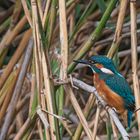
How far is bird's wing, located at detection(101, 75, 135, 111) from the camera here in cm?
204

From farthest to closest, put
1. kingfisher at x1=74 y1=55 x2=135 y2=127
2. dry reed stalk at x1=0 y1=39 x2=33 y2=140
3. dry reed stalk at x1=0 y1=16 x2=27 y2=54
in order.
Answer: dry reed stalk at x1=0 y1=16 x2=27 y2=54
dry reed stalk at x1=0 y1=39 x2=33 y2=140
kingfisher at x1=74 y1=55 x2=135 y2=127

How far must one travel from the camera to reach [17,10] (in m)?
2.72

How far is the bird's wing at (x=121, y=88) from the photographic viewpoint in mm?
2043

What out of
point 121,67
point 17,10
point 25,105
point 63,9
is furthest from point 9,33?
point 63,9

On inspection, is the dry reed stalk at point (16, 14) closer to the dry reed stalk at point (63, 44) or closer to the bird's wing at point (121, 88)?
the bird's wing at point (121, 88)

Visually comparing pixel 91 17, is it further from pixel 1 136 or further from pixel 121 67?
pixel 1 136

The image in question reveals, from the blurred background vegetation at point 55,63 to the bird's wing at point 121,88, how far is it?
71 millimetres

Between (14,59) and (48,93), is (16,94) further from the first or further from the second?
(48,93)

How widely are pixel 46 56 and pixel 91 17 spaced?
114cm

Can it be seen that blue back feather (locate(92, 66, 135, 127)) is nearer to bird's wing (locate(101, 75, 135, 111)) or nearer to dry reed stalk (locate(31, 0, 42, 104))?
bird's wing (locate(101, 75, 135, 111))

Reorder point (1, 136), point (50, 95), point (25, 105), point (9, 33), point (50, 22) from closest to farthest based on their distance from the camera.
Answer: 1. point (50, 95)
2. point (50, 22)
3. point (1, 136)
4. point (9, 33)
5. point (25, 105)

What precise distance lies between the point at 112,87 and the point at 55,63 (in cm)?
25

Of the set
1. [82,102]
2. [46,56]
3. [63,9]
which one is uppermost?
[63,9]

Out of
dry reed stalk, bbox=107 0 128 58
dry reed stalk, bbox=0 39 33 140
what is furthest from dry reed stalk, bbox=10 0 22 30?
dry reed stalk, bbox=107 0 128 58
